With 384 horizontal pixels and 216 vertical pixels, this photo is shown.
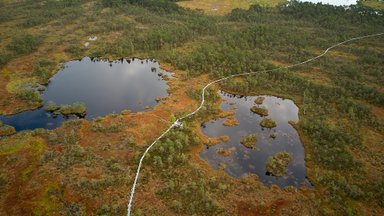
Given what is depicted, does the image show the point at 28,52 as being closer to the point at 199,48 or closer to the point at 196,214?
the point at 199,48

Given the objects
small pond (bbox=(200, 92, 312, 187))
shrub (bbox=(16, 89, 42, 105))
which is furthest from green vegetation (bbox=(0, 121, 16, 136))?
small pond (bbox=(200, 92, 312, 187))

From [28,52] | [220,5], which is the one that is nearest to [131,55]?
[28,52]

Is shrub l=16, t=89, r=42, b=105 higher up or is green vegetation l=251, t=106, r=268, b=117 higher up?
shrub l=16, t=89, r=42, b=105

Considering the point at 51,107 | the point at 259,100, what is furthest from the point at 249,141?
the point at 51,107

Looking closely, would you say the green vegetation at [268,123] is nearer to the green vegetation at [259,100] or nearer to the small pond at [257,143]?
the small pond at [257,143]

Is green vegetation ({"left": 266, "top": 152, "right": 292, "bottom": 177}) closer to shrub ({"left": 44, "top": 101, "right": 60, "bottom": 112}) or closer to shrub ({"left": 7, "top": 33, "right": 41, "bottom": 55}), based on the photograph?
shrub ({"left": 44, "top": 101, "right": 60, "bottom": 112})
